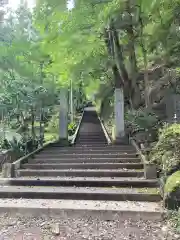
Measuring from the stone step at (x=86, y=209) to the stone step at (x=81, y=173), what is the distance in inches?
68.6

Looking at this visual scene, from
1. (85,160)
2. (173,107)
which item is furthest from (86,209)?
(173,107)

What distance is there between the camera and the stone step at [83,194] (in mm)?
5605

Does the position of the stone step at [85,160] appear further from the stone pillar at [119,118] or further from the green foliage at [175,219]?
the green foliage at [175,219]

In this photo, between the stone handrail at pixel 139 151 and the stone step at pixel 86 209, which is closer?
the stone step at pixel 86 209

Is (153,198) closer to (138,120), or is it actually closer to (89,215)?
(89,215)

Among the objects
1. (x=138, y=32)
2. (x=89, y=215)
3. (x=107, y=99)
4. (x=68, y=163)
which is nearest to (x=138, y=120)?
(x=68, y=163)

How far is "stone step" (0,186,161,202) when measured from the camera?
561cm

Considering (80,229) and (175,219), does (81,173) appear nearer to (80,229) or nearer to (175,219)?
(80,229)

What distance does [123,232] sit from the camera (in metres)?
4.16

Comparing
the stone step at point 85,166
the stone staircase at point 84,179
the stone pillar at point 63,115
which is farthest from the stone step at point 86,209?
the stone pillar at point 63,115

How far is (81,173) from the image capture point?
24.3ft

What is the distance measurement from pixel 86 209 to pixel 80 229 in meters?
0.68

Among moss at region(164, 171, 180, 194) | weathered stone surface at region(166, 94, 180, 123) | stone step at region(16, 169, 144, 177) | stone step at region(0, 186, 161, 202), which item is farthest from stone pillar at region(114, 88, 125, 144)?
moss at region(164, 171, 180, 194)

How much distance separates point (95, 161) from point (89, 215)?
3.64 m
